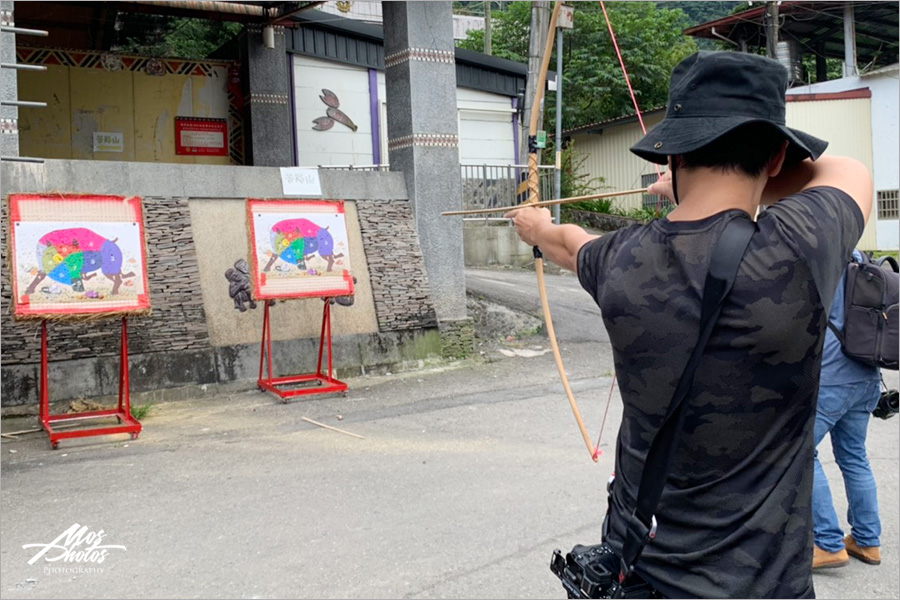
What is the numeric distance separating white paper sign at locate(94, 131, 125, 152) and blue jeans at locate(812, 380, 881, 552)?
1300 cm

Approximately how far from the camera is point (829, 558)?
420cm

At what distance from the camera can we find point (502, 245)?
53.5ft

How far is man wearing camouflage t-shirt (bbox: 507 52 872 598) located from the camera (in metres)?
1.74

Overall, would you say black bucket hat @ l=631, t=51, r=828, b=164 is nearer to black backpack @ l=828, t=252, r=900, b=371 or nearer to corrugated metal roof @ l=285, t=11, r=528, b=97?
black backpack @ l=828, t=252, r=900, b=371

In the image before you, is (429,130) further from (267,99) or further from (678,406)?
(678,406)

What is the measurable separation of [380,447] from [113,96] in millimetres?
10483

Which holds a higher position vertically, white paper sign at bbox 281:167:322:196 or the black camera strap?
white paper sign at bbox 281:167:322:196

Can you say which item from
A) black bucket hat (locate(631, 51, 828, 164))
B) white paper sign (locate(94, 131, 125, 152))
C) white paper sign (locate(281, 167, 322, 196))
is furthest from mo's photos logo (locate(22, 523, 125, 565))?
white paper sign (locate(94, 131, 125, 152))

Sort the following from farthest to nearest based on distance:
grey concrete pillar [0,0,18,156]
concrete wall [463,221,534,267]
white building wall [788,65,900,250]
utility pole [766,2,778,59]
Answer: white building wall [788,65,900,250], utility pole [766,2,778,59], concrete wall [463,221,534,267], grey concrete pillar [0,0,18,156]

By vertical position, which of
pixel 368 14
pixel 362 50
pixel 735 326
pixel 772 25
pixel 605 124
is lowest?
pixel 735 326

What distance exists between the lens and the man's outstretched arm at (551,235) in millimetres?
2189

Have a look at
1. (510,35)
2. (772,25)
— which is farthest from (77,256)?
(510,35)

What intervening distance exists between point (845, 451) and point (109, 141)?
13.2 meters

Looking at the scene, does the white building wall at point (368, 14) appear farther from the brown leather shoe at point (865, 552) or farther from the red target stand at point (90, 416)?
the brown leather shoe at point (865, 552)
